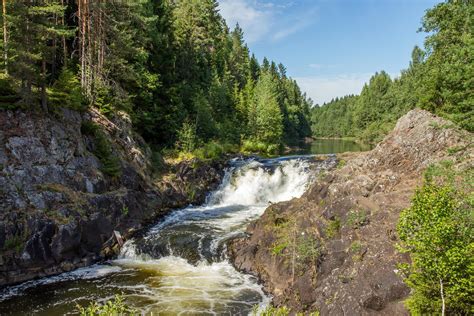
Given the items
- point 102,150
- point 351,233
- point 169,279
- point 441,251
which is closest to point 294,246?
point 351,233

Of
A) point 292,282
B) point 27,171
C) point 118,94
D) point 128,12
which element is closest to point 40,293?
point 27,171

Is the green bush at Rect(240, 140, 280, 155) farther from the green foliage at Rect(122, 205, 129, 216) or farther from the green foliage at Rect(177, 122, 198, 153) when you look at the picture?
the green foliage at Rect(122, 205, 129, 216)

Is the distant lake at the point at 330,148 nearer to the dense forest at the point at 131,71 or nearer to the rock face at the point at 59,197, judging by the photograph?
the dense forest at the point at 131,71

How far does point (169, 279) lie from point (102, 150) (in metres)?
10.9

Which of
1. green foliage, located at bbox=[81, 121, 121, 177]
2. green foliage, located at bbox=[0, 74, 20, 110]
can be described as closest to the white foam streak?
green foliage, located at bbox=[81, 121, 121, 177]

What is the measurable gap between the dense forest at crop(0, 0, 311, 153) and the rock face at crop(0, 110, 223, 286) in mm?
1721

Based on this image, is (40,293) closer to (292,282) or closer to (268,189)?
(292,282)

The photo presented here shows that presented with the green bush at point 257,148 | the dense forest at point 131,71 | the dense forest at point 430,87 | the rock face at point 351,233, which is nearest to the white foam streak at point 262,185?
the dense forest at point 131,71

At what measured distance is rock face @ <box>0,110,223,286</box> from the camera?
50.8 feet

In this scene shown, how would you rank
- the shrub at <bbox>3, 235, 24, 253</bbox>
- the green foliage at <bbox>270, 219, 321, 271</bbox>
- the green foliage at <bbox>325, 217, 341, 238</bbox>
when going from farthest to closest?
the shrub at <bbox>3, 235, 24, 253</bbox>, the green foliage at <bbox>325, 217, 341, 238</bbox>, the green foliage at <bbox>270, 219, 321, 271</bbox>

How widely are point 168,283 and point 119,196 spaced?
324 inches

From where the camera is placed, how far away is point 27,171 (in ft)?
56.6

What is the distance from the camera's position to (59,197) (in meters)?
17.6

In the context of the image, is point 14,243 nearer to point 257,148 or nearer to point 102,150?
point 102,150
